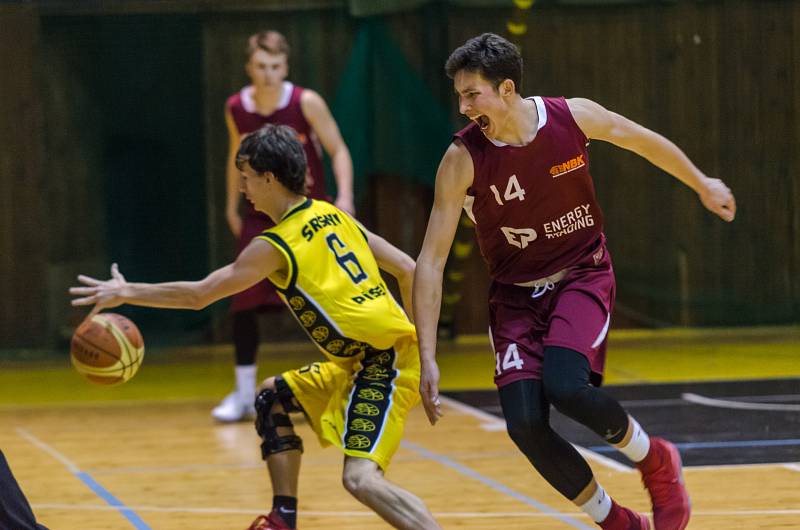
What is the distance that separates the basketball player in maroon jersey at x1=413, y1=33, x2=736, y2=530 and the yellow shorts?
33cm

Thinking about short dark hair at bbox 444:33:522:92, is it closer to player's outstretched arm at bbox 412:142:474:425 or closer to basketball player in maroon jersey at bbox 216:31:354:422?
player's outstretched arm at bbox 412:142:474:425

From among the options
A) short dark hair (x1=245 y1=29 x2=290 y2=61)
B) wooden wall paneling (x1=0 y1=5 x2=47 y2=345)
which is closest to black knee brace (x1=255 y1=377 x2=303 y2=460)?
short dark hair (x1=245 y1=29 x2=290 y2=61)

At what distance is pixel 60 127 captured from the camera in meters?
10.1

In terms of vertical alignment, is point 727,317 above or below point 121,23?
below

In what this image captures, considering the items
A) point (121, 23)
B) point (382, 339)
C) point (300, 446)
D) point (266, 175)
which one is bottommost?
point (300, 446)

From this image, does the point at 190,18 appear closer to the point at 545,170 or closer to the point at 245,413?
A: the point at 245,413

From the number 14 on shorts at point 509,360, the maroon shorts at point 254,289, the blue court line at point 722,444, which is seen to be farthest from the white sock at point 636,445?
the maroon shorts at point 254,289

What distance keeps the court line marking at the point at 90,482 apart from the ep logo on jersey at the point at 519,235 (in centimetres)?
180

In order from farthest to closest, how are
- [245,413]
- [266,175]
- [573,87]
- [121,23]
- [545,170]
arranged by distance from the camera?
[573,87] → [121,23] → [245,413] → [266,175] → [545,170]

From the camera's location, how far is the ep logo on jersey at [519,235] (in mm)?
4141

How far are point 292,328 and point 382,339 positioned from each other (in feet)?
20.9

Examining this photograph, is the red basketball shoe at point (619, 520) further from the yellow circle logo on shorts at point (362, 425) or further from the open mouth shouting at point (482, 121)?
the open mouth shouting at point (482, 121)

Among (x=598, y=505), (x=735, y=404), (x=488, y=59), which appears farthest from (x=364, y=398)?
(x=735, y=404)

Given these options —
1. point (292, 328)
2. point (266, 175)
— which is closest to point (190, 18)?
point (292, 328)
